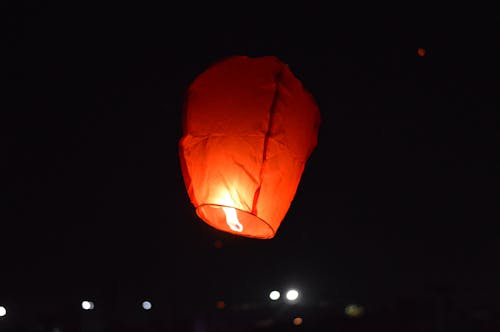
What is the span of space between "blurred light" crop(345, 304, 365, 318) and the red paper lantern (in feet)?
42.8

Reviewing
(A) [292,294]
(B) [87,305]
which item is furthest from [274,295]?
(B) [87,305]

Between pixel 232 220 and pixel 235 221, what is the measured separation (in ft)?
0.05

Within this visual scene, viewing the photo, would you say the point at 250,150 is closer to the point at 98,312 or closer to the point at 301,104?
the point at 301,104

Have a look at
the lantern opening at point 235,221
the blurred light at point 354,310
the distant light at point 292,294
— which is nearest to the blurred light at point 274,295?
the distant light at point 292,294

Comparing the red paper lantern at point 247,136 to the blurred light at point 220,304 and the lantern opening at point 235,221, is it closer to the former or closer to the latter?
the lantern opening at point 235,221

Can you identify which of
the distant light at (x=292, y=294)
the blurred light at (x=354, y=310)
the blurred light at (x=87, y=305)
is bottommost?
the blurred light at (x=354, y=310)

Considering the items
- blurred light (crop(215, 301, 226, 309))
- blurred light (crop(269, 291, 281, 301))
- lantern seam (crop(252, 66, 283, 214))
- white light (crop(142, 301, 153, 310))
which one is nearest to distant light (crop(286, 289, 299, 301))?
blurred light (crop(269, 291, 281, 301))

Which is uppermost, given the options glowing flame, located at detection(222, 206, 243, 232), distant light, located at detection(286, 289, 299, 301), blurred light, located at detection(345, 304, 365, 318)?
distant light, located at detection(286, 289, 299, 301)

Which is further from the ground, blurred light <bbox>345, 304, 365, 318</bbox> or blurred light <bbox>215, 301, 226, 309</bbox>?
blurred light <bbox>215, 301, 226, 309</bbox>

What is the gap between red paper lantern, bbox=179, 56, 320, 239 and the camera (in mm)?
2854

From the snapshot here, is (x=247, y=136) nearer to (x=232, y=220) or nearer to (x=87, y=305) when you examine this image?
(x=232, y=220)

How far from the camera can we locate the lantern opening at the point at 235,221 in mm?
3141

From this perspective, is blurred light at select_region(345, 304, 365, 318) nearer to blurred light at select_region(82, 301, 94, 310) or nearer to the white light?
the white light

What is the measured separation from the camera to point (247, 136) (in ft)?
9.34
